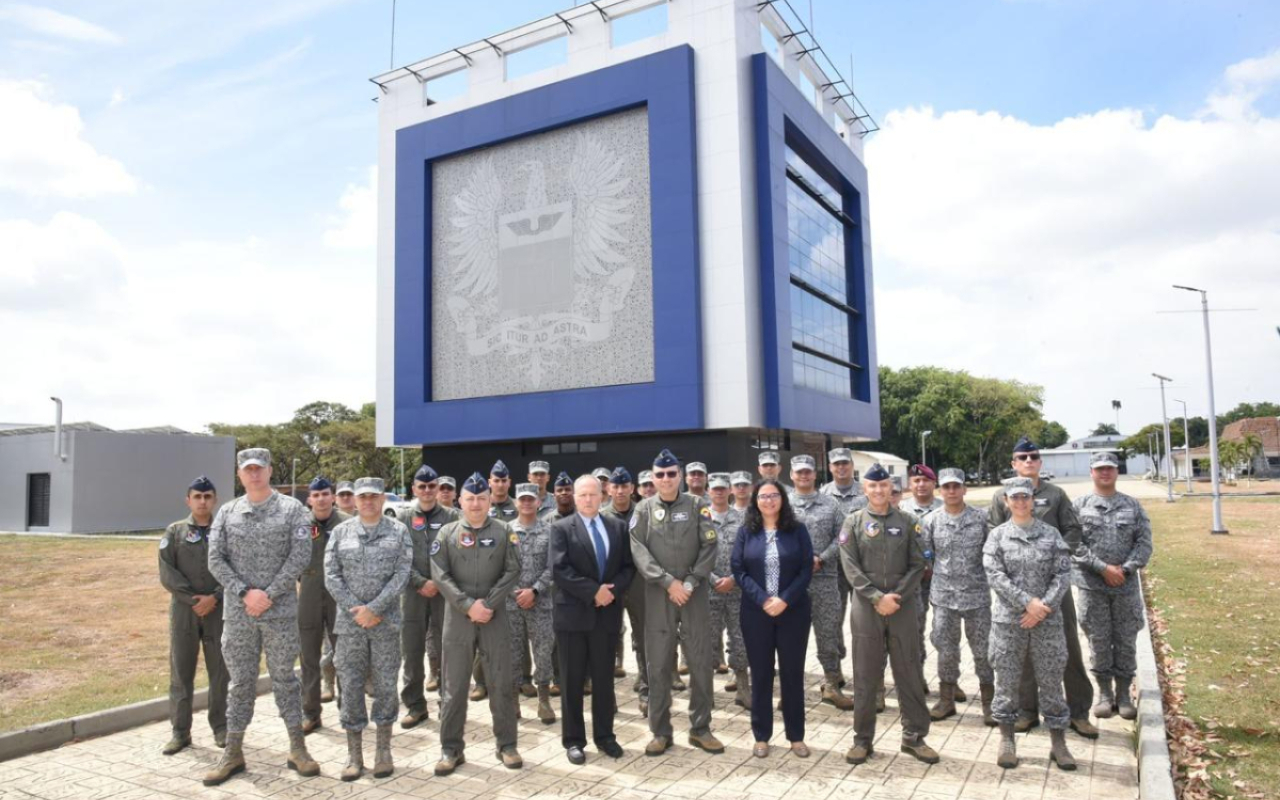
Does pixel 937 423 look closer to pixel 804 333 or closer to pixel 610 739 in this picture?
pixel 804 333

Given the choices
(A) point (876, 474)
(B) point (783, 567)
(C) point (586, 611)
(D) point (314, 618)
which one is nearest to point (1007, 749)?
(B) point (783, 567)

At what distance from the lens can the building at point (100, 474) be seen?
109ft

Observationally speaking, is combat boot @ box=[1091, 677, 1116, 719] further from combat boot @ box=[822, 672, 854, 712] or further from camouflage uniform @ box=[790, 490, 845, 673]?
camouflage uniform @ box=[790, 490, 845, 673]

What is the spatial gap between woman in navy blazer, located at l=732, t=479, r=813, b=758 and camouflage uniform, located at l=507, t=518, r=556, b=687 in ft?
6.08

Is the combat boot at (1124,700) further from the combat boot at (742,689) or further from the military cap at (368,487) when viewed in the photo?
the military cap at (368,487)

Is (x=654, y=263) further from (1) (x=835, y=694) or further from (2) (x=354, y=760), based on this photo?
(2) (x=354, y=760)

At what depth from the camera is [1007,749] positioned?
561cm

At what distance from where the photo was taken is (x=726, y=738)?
6.36 metres

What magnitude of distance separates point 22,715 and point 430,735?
140 inches

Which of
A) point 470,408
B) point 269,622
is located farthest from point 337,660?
point 470,408

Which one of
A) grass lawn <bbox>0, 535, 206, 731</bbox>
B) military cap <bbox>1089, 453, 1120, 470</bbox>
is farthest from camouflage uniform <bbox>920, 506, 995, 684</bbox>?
grass lawn <bbox>0, 535, 206, 731</bbox>

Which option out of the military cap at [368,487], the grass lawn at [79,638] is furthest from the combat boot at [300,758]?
the grass lawn at [79,638]

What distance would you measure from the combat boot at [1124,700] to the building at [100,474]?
1417 inches

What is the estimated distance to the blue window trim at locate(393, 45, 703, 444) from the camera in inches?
1071
